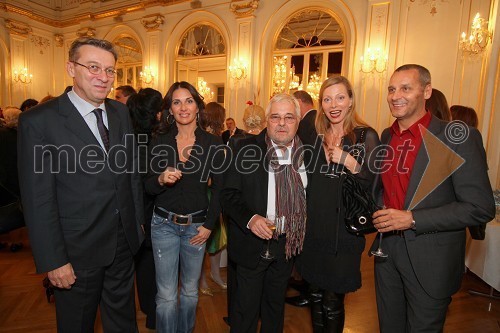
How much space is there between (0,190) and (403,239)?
3.06 m

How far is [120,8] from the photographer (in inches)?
432

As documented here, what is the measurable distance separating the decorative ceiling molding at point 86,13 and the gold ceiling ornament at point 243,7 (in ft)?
6.92

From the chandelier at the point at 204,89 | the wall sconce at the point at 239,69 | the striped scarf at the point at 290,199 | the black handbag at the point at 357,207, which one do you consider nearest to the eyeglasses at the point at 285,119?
the striped scarf at the point at 290,199

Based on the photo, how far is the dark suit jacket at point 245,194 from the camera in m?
1.99

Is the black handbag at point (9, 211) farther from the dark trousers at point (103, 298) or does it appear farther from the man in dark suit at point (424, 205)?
the man in dark suit at point (424, 205)

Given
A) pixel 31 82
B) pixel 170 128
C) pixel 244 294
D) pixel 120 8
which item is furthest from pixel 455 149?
pixel 31 82

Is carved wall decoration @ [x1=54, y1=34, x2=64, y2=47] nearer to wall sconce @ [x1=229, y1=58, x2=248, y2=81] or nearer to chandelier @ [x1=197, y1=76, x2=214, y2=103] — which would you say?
chandelier @ [x1=197, y1=76, x2=214, y2=103]

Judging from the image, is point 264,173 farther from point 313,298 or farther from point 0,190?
point 0,190

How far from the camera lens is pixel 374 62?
7348mm

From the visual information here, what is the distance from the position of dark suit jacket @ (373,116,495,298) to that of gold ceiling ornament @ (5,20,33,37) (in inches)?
569

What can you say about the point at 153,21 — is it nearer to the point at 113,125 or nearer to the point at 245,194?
the point at 113,125

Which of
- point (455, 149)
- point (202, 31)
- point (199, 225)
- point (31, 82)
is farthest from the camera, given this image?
point (31, 82)

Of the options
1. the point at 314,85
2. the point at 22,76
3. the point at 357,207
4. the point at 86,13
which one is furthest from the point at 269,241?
the point at 22,76

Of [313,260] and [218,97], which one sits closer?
[313,260]
